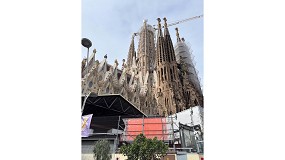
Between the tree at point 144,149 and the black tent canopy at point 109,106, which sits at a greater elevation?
the black tent canopy at point 109,106

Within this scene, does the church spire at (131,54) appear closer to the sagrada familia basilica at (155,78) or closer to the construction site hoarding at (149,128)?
the sagrada familia basilica at (155,78)

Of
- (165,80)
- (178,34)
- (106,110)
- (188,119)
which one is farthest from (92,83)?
(178,34)

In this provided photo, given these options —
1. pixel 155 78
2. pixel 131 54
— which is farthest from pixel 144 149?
pixel 131 54

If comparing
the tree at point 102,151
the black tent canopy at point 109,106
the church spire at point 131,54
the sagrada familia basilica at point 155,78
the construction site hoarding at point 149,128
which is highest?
the church spire at point 131,54

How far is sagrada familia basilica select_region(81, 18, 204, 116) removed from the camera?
98.0 feet

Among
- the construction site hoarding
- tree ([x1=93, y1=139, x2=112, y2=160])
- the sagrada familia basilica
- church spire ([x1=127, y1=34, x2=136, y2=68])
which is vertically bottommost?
tree ([x1=93, y1=139, x2=112, y2=160])

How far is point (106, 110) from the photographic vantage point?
19.6 metres

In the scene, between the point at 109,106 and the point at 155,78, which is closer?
the point at 109,106

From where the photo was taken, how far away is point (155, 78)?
39.6 metres

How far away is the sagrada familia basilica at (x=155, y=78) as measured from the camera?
98.0 feet

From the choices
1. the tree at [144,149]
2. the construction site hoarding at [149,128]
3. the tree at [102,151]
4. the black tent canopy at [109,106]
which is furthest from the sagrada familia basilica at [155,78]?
the tree at [144,149]

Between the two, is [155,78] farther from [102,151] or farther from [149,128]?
[102,151]

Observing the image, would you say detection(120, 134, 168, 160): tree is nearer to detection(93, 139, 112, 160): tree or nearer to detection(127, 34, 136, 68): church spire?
detection(93, 139, 112, 160): tree

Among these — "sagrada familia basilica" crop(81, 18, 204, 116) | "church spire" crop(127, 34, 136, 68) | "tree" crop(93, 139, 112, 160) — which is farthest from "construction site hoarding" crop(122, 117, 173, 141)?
"church spire" crop(127, 34, 136, 68)
